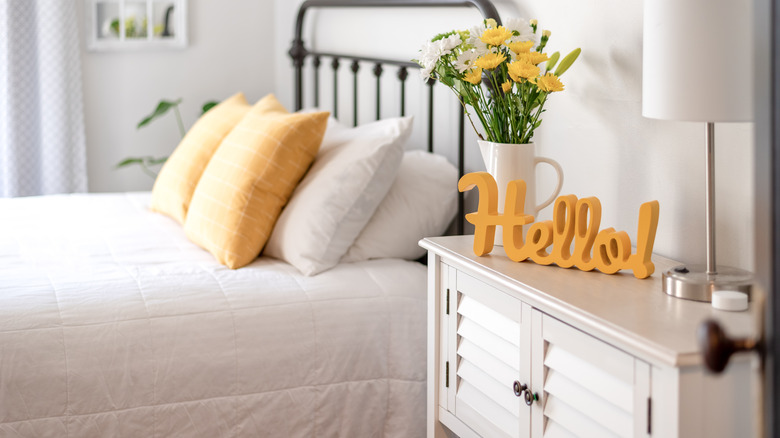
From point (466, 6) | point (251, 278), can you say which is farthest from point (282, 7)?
point (251, 278)

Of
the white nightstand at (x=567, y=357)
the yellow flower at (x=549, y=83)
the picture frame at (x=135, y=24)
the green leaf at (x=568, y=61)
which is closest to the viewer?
the white nightstand at (x=567, y=357)

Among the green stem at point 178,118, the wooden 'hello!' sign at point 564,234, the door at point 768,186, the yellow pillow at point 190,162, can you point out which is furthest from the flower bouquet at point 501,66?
the green stem at point 178,118

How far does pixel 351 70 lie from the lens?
281cm

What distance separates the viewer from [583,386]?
1.18 metres

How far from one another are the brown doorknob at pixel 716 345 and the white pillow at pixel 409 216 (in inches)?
52.5

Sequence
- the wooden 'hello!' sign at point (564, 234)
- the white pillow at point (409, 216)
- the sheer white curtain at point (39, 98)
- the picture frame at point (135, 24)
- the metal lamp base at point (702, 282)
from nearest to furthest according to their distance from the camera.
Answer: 1. the metal lamp base at point (702, 282)
2. the wooden 'hello!' sign at point (564, 234)
3. the white pillow at point (409, 216)
4. the sheer white curtain at point (39, 98)
5. the picture frame at point (135, 24)

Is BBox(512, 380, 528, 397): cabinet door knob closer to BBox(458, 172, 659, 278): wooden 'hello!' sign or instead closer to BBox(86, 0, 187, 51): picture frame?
BBox(458, 172, 659, 278): wooden 'hello!' sign

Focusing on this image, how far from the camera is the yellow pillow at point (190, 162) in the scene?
236 centimetres

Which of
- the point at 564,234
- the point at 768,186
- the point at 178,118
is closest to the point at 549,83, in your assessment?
the point at 564,234

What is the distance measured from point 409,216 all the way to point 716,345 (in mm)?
1349

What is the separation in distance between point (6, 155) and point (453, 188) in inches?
82.2

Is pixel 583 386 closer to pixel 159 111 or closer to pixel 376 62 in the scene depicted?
pixel 376 62

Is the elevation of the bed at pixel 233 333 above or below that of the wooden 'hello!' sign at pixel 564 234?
below

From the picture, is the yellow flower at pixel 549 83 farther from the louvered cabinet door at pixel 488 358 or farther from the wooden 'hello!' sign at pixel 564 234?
the louvered cabinet door at pixel 488 358
